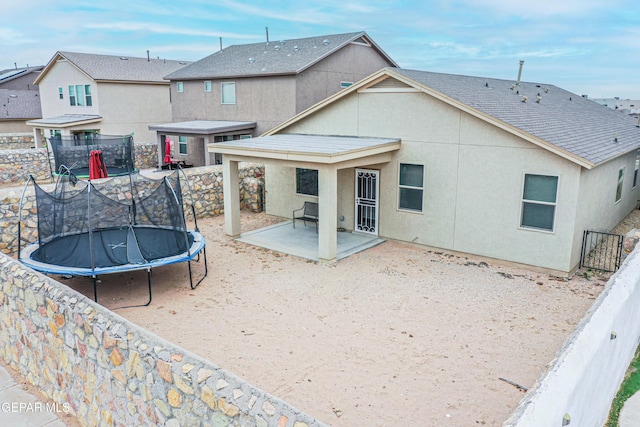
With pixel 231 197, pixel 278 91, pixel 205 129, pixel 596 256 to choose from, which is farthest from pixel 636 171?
pixel 205 129

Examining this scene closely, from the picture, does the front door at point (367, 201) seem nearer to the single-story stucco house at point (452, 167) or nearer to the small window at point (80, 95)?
the single-story stucco house at point (452, 167)

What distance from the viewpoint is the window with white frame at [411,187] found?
12.8 metres

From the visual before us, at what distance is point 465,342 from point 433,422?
2.32 m

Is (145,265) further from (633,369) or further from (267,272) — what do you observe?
(633,369)

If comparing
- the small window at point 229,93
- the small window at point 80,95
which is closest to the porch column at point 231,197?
the small window at point 229,93

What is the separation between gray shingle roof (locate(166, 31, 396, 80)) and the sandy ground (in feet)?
40.7

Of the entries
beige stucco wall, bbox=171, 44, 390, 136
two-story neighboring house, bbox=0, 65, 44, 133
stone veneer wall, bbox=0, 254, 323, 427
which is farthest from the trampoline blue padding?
two-story neighboring house, bbox=0, 65, 44, 133

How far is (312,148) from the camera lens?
471 inches

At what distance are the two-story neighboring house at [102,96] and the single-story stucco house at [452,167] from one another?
1706 cm

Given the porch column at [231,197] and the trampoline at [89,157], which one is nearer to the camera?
the porch column at [231,197]

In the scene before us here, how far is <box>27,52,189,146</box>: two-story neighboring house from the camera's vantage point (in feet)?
90.9

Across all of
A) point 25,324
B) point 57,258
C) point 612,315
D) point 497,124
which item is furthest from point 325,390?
point 497,124

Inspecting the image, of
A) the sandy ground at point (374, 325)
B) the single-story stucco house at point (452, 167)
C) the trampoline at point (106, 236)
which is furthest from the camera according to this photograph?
the single-story stucco house at point (452, 167)

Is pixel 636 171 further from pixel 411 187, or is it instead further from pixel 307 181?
pixel 307 181
